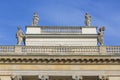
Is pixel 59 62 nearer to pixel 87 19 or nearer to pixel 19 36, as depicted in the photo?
pixel 19 36

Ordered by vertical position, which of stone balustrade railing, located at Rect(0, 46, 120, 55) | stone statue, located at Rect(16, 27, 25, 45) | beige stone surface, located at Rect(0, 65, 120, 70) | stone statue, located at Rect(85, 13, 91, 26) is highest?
stone statue, located at Rect(85, 13, 91, 26)

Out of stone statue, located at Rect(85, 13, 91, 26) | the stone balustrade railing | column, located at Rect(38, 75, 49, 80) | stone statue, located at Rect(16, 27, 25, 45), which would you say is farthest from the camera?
stone statue, located at Rect(85, 13, 91, 26)

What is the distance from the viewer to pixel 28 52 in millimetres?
39031

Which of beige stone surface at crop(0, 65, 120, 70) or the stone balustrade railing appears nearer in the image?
beige stone surface at crop(0, 65, 120, 70)

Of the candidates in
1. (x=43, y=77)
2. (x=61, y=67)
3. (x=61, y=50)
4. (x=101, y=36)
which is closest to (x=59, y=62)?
(x=61, y=67)

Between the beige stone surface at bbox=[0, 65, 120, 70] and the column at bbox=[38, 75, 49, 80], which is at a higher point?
the beige stone surface at bbox=[0, 65, 120, 70]

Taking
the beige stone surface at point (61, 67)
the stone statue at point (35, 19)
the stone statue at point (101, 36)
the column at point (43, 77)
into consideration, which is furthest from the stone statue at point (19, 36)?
the stone statue at point (101, 36)

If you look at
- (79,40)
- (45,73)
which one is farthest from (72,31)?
(45,73)

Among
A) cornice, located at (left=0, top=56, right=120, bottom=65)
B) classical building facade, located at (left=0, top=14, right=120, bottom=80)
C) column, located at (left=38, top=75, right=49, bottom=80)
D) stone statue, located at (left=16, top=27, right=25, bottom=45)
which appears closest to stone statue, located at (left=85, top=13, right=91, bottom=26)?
classical building facade, located at (left=0, top=14, right=120, bottom=80)

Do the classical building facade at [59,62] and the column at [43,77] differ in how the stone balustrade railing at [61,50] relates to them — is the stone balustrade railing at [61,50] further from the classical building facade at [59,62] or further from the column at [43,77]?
the column at [43,77]

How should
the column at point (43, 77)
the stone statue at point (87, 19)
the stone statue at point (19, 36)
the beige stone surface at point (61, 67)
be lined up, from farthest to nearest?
the stone statue at point (87, 19) → the stone statue at point (19, 36) → the beige stone surface at point (61, 67) → the column at point (43, 77)

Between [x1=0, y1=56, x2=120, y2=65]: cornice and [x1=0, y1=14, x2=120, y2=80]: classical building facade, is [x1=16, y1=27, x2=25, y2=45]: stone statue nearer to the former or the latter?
[x1=0, y1=14, x2=120, y2=80]: classical building facade

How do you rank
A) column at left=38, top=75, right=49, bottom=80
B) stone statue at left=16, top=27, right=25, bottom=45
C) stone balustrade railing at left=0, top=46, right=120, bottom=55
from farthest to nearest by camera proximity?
stone statue at left=16, top=27, right=25, bottom=45, stone balustrade railing at left=0, top=46, right=120, bottom=55, column at left=38, top=75, right=49, bottom=80

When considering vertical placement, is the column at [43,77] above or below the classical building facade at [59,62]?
below
